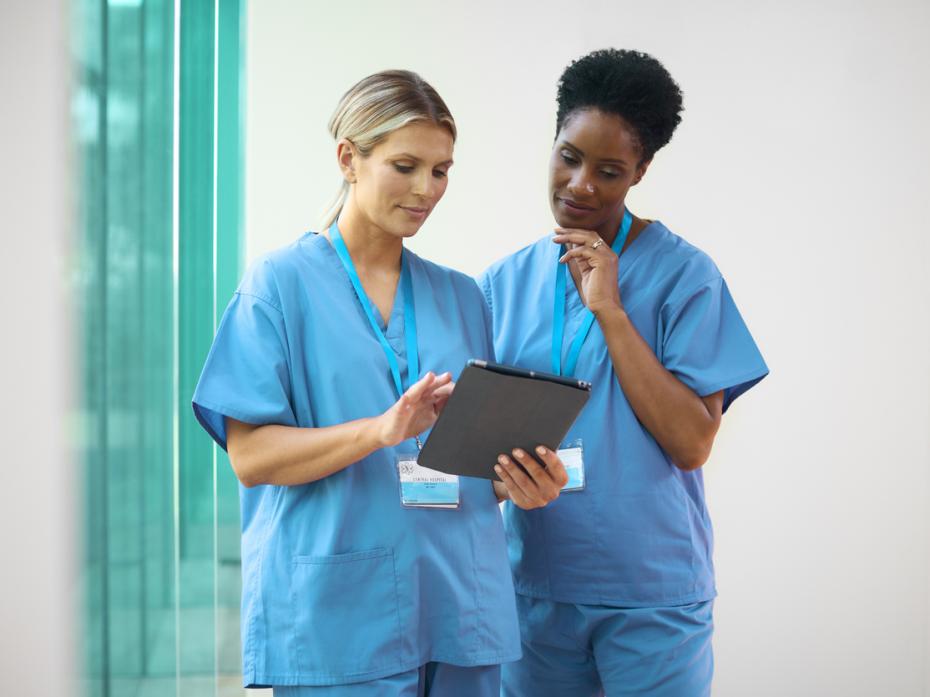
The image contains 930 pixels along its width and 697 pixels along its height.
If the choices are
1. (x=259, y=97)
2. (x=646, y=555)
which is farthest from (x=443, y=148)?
(x=259, y=97)

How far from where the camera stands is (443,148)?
54.7 inches

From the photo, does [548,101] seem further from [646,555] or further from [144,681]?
[144,681]

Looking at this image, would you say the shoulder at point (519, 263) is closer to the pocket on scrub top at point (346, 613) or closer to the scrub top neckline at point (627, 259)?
the scrub top neckline at point (627, 259)

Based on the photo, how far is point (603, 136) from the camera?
162 cm

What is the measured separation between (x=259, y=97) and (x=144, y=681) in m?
1.66

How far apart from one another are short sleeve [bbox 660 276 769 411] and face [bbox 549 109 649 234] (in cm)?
21

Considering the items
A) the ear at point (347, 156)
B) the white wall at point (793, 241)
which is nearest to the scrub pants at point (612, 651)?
the ear at point (347, 156)

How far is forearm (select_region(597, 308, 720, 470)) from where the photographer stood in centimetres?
154

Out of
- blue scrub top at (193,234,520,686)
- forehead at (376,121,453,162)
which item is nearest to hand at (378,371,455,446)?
blue scrub top at (193,234,520,686)

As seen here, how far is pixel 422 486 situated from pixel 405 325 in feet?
0.79

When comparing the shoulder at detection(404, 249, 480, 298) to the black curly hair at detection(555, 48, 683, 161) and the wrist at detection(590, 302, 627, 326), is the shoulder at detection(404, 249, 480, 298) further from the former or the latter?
the black curly hair at detection(555, 48, 683, 161)

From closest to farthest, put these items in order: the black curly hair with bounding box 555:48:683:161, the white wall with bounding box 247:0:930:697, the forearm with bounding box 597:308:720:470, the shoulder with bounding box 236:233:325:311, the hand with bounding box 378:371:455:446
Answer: the hand with bounding box 378:371:455:446 < the shoulder with bounding box 236:233:325:311 < the forearm with bounding box 597:308:720:470 < the black curly hair with bounding box 555:48:683:161 < the white wall with bounding box 247:0:930:697

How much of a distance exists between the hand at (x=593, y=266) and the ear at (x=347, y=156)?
405 millimetres

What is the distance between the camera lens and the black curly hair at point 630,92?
5.38 ft
